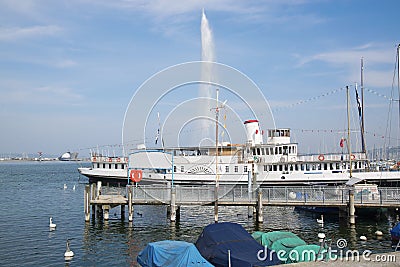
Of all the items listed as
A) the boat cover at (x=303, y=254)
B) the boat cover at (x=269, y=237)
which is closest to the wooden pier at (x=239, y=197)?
the boat cover at (x=269, y=237)

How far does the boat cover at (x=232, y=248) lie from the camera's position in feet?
59.7

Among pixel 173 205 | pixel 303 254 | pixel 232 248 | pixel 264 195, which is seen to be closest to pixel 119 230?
pixel 173 205

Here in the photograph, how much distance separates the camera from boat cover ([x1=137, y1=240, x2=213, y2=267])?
1817 cm

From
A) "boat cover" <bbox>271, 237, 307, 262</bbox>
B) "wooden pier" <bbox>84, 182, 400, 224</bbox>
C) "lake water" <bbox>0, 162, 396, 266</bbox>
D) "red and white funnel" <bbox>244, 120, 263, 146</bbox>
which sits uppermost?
"red and white funnel" <bbox>244, 120, 263, 146</bbox>

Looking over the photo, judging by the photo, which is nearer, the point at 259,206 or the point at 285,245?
the point at 285,245

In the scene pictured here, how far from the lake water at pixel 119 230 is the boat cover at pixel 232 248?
6.06 m

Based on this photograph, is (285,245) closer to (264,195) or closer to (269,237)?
(269,237)

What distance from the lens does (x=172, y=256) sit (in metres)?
18.9

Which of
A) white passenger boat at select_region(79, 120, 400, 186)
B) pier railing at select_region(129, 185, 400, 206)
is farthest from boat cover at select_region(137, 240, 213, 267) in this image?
white passenger boat at select_region(79, 120, 400, 186)

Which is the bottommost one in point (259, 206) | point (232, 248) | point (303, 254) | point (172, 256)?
point (303, 254)

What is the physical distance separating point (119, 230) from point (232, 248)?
16.1 m

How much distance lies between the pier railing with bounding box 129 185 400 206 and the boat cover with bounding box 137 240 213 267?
47.1 feet

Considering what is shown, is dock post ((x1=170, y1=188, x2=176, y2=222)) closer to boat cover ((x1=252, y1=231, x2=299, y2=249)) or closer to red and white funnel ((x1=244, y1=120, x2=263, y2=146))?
boat cover ((x1=252, y1=231, x2=299, y2=249))

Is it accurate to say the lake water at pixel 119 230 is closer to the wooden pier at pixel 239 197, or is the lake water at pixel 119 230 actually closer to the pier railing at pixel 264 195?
the wooden pier at pixel 239 197
